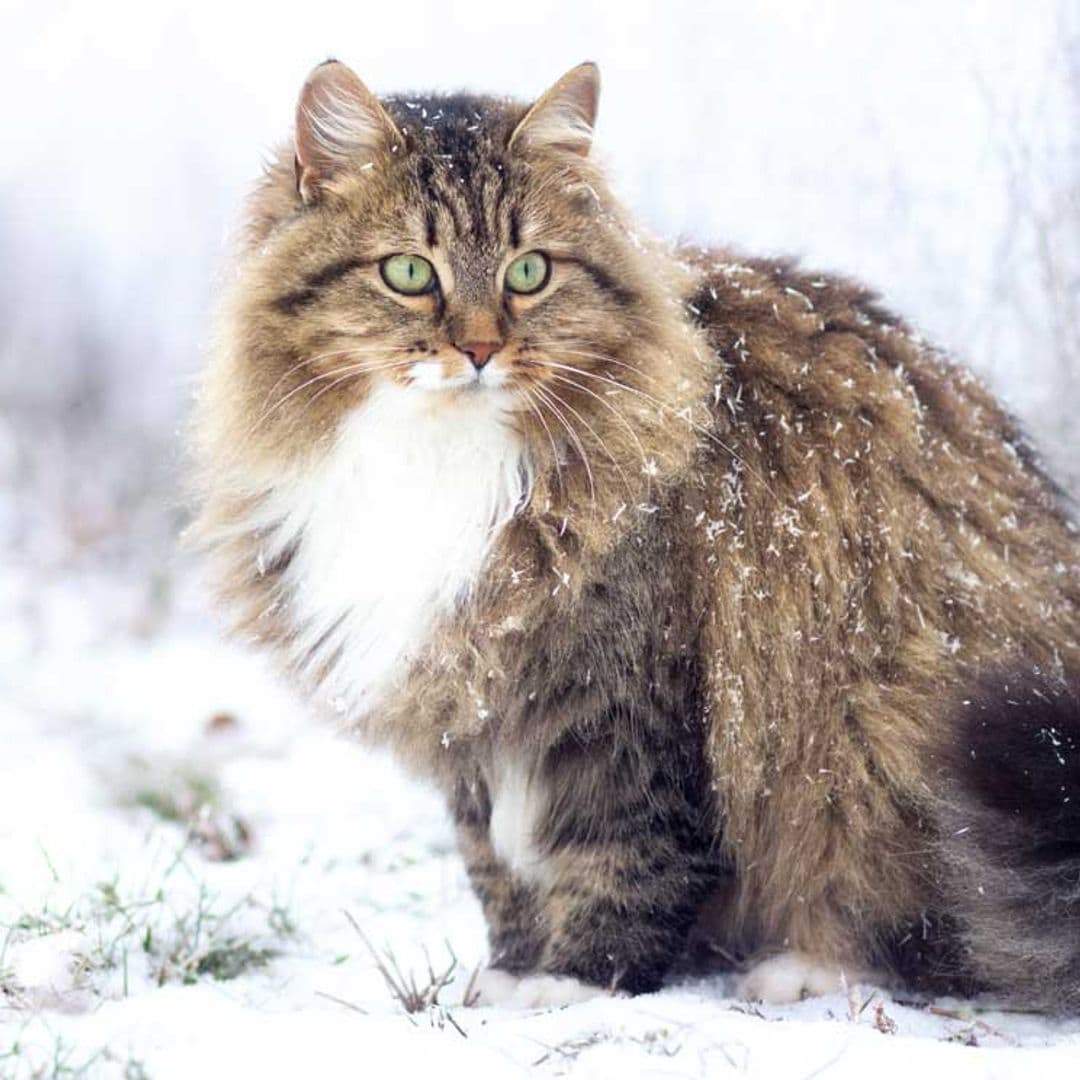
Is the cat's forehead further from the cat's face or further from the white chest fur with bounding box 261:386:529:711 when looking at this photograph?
the white chest fur with bounding box 261:386:529:711

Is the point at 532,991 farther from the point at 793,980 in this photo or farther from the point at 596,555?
the point at 596,555

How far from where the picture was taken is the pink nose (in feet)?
7.17

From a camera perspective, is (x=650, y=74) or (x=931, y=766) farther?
(x=650, y=74)

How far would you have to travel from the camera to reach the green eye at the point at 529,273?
2.31 meters

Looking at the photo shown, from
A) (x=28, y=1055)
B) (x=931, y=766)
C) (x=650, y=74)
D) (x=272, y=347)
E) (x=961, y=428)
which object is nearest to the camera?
(x=28, y=1055)

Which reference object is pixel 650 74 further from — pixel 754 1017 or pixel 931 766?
pixel 754 1017

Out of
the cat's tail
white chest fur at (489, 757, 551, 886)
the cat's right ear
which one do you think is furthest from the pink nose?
the cat's tail

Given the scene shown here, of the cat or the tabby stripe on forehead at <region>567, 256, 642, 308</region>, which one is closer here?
the cat

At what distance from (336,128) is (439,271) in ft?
1.04

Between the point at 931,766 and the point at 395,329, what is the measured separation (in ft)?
3.74

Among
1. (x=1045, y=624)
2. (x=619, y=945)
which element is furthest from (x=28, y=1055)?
(x=1045, y=624)

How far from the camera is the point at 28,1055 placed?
1.89m

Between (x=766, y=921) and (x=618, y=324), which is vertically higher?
(x=618, y=324)

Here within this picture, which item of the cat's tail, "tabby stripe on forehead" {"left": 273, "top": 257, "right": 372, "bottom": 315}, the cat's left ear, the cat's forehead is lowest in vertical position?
the cat's tail
